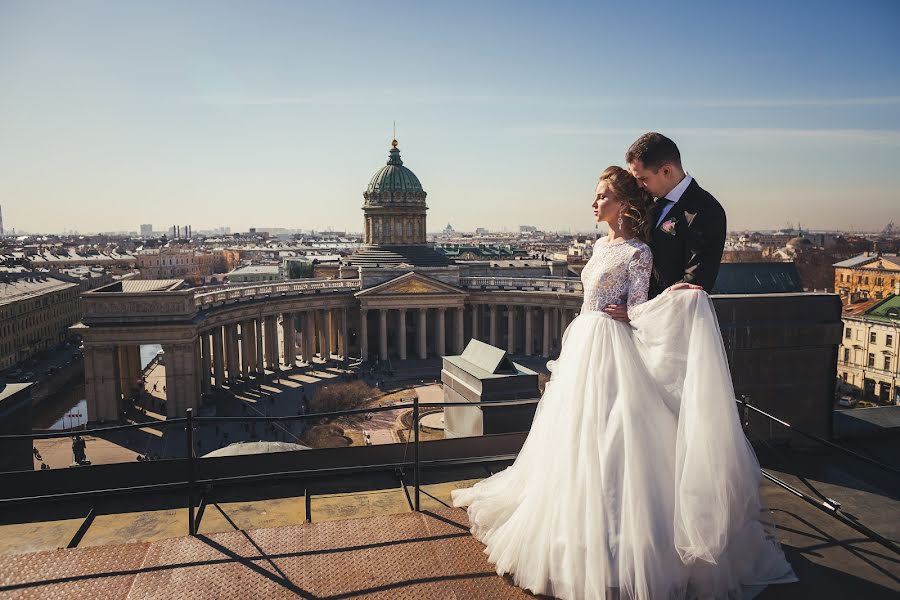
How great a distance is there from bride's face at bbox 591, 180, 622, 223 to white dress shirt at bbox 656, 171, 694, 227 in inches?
17.4

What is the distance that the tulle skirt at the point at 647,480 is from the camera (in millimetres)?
5723

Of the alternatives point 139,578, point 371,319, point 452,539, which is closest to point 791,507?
point 452,539

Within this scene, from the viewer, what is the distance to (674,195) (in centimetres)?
660

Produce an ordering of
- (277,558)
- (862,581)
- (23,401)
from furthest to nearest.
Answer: (23,401)
(277,558)
(862,581)

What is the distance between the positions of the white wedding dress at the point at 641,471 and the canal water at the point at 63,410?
4942cm

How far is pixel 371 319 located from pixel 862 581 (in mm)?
64812

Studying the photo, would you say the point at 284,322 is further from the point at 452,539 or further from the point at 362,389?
the point at 452,539

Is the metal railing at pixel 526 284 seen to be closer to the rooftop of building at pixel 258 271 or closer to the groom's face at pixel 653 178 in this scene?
the groom's face at pixel 653 178

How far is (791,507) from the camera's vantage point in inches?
322

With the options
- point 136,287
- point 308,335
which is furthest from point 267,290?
point 136,287

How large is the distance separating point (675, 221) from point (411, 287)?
2315 inches

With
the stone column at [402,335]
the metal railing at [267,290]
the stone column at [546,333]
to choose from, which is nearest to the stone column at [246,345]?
the metal railing at [267,290]

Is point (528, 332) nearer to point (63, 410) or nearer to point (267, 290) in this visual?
point (267, 290)

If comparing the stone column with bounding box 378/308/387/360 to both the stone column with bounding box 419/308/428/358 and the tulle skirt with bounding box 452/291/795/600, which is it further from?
the tulle skirt with bounding box 452/291/795/600
